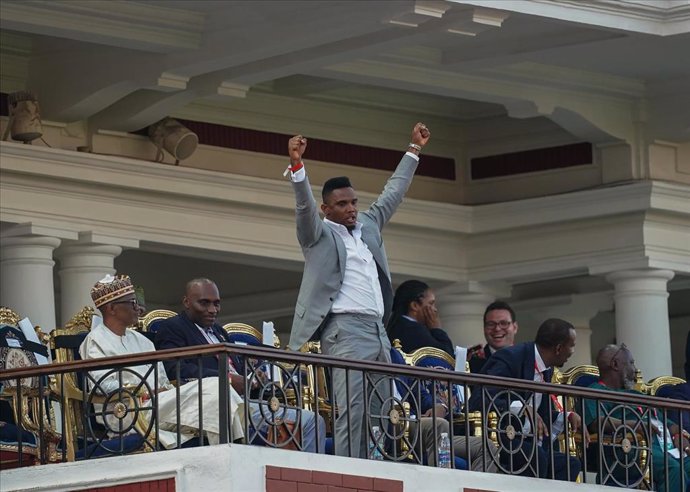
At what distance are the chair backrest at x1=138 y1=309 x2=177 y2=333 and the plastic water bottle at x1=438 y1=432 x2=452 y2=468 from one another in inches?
79.0

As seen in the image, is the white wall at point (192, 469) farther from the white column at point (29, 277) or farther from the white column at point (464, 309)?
the white column at point (464, 309)

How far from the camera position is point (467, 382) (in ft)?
53.1

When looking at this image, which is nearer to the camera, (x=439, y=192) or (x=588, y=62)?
(x=588, y=62)

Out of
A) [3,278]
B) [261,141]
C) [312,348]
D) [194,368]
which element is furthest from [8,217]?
[194,368]

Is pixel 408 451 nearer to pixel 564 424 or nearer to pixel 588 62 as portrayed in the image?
pixel 564 424

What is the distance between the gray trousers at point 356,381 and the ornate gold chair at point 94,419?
110cm

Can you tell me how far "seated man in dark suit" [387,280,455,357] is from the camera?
18.5 metres

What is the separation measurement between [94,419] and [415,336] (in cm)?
352

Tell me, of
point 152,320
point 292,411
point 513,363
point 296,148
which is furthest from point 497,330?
point 292,411

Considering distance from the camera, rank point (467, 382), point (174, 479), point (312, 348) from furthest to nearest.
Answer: point (312, 348) < point (467, 382) < point (174, 479)

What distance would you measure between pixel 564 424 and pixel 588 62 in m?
6.28

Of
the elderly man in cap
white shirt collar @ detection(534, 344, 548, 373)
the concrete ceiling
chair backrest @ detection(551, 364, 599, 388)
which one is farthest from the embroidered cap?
the concrete ceiling

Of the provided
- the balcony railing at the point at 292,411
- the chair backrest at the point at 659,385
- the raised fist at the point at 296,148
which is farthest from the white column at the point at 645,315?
the raised fist at the point at 296,148

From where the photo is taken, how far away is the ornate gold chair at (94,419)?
15211 millimetres
